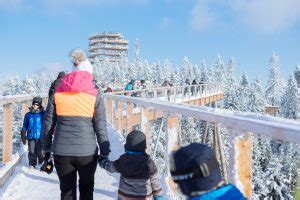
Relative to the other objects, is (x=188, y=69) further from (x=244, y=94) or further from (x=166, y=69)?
(x=244, y=94)

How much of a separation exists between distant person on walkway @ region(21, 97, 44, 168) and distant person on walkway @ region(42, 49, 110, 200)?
12.2ft

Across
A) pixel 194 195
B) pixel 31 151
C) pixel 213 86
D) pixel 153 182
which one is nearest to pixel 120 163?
pixel 153 182

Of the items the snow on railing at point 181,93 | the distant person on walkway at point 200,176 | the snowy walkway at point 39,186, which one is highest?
the distant person on walkway at point 200,176

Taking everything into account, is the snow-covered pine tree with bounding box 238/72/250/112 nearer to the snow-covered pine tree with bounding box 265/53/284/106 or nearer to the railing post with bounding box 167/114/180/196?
the snow-covered pine tree with bounding box 265/53/284/106

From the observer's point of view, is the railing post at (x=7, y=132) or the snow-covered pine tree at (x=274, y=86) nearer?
the railing post at (x=7, y=132)

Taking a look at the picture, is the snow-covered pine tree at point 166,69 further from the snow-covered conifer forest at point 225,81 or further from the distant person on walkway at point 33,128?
the distant person on walkway at point 33,128

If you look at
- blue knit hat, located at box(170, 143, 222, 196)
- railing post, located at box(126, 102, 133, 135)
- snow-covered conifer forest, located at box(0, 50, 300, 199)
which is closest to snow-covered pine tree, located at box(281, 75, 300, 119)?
snow-covered conifer forest, located at box(0, 50, 300, 199)

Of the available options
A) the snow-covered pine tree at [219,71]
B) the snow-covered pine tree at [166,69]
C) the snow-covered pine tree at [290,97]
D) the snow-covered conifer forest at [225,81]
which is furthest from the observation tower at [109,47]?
the snow-covered pine tree at [290,97]

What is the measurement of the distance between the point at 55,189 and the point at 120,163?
8.89ft

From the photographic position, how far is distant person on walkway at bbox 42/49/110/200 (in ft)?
13.5

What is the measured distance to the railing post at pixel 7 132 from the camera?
23.8ft

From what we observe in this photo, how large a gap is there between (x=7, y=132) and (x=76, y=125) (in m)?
3.73

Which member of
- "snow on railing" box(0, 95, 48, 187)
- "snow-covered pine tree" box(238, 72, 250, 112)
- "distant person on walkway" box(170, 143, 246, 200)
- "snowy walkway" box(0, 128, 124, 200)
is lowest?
"snow-covered pine tree" box(238, 72, 250, 112)

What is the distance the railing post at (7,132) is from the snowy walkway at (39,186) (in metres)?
0.36
